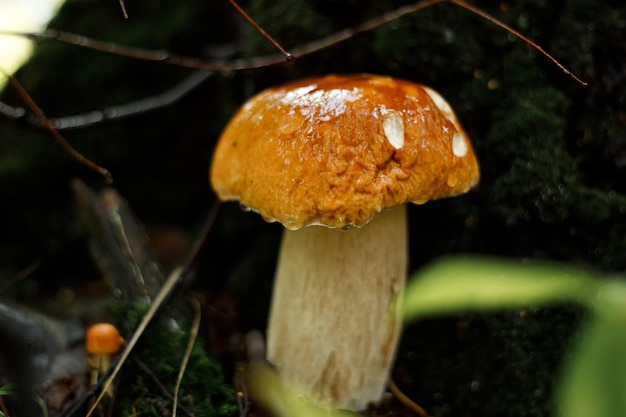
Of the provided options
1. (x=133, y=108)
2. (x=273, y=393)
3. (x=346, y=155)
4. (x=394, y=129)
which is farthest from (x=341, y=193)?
(x=133, y=108)

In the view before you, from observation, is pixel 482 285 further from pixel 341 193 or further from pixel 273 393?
pixel 273 393

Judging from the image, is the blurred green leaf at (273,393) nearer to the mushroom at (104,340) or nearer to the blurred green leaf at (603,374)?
the mushroom at (104,340)

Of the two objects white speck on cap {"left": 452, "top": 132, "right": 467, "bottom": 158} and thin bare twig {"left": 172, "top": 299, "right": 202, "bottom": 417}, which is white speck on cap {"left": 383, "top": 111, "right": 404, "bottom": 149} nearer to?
white speck on cap {"left": 452, "top": 132, "right": 467, "bottom": 158}

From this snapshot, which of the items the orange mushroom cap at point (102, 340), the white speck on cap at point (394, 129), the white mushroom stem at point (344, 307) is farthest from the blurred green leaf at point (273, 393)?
the white speck on cap at point (394, 129)

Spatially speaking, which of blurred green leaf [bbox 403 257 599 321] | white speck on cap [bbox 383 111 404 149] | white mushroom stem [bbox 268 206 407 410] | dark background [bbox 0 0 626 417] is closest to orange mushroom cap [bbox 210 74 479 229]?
white speck on cap [bbox 383 111 404 149]

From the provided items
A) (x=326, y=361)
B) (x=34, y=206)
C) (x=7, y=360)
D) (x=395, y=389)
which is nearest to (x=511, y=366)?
(x=395, y=389)

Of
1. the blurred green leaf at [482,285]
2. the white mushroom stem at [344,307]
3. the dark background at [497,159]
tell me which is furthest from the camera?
the dark background at [497,159]
